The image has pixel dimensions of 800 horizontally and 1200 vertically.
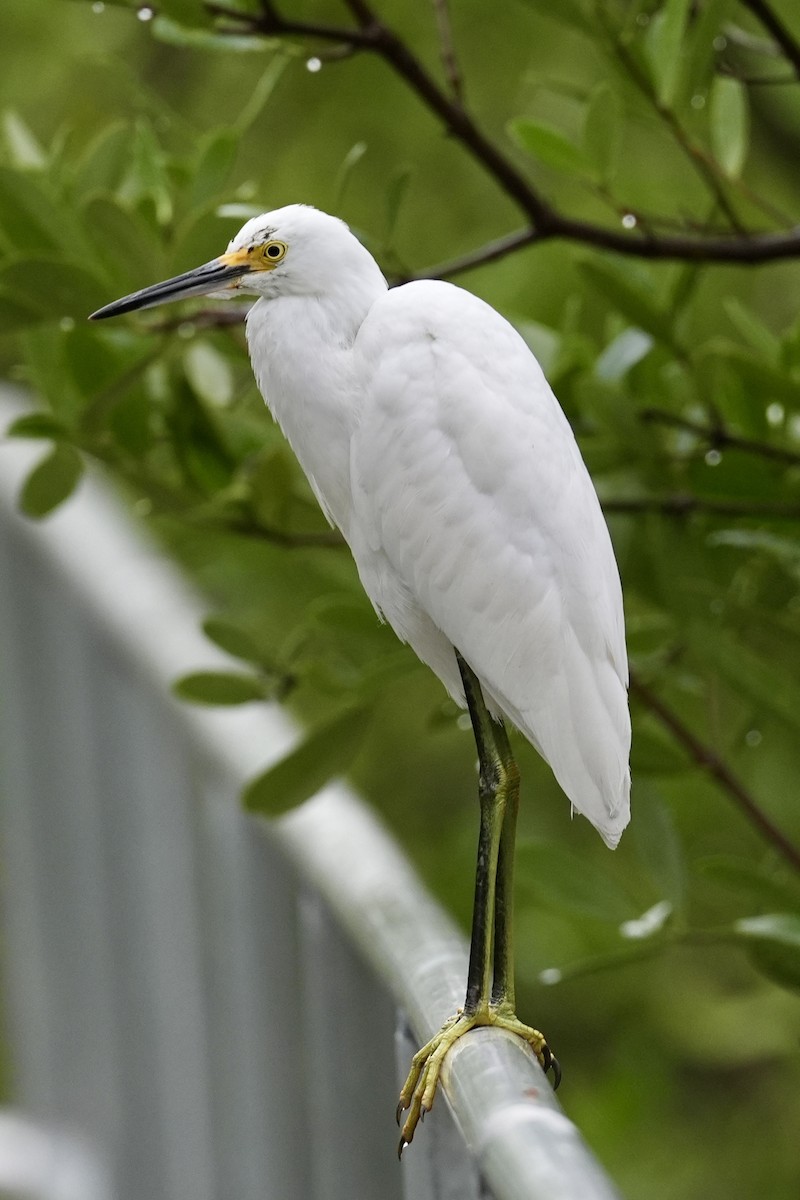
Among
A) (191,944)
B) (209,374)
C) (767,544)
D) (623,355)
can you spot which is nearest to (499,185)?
(623,355)

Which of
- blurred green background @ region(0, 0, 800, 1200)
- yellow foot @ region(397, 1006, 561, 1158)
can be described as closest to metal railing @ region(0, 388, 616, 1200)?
yellow foot @ region(397, 1006, 561, 1158)

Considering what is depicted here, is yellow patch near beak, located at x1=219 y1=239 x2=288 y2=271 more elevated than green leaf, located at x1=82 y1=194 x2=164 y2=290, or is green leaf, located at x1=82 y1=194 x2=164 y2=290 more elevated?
yellow patch near beak, located at x1=219 y1=239 x2=288 y2=271

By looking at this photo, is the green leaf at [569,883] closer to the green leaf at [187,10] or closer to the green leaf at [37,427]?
the green leaf at [37,427]

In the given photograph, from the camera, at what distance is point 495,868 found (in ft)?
2.95

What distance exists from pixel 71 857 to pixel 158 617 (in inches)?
15.3

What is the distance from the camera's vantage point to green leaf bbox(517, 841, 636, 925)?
1.15 metres

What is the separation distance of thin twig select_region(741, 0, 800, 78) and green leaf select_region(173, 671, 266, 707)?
54 cm

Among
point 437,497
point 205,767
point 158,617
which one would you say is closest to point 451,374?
point 437,497

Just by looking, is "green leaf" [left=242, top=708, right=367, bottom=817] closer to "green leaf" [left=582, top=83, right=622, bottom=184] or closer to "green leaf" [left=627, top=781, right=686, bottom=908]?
"green leaf" [left=627, top=781, right=686, bottom=908]

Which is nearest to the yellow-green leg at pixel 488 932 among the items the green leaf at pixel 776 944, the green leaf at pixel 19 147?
the green leaf at pixel 776 944

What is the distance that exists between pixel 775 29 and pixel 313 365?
0.35m

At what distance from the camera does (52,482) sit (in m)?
1.16

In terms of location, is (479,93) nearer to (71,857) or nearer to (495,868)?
(71,857)

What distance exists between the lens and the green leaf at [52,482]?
1.16 meters
